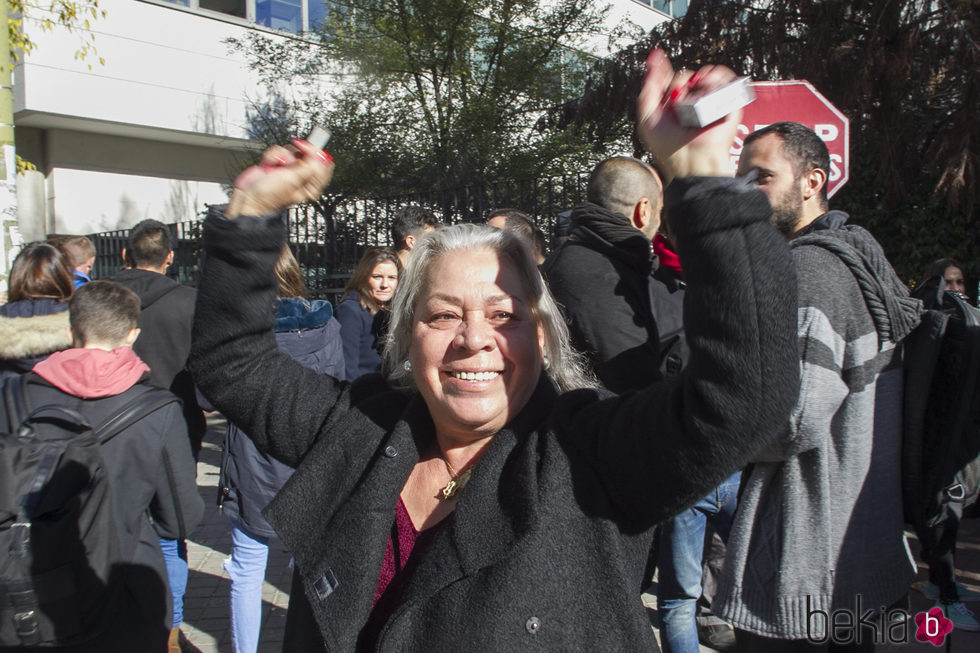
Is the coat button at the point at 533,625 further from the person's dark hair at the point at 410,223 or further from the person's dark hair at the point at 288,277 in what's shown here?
the person's dark hair at the point at 410,223

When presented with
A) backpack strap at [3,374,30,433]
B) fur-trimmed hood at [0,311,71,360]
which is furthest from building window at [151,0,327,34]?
backpack strap at [3,374,30,433]

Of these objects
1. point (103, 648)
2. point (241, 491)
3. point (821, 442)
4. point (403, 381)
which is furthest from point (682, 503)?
point (241, 491)

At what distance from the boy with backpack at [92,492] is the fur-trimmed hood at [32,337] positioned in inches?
18.6

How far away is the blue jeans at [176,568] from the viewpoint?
3895 mm

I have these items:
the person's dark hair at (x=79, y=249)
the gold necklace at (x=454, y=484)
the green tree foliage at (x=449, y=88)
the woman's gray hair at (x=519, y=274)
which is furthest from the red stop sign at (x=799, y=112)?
the green tree foliage at (x=449, y=88)

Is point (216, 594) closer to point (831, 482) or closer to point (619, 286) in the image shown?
point (619, 286)

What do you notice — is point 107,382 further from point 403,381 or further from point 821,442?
point 821,442

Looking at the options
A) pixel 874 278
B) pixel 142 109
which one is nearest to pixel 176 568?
pixel 874 278

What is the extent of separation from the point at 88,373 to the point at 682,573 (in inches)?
96.7

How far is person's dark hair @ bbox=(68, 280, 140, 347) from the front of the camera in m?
3.16

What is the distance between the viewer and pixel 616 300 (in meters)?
2.98

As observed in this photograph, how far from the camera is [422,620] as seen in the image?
150 centimetres

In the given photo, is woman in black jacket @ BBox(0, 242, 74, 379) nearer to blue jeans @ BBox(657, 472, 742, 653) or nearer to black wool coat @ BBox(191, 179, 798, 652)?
black wool coat @ BBox(191, 179, 798, 652)

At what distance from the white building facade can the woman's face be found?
12465 mm
